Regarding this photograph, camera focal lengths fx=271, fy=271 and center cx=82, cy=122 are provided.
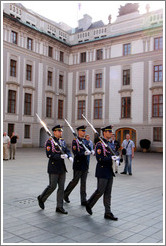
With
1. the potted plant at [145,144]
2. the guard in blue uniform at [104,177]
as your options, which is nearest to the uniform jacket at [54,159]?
the guard in blue uniform at [104,177]

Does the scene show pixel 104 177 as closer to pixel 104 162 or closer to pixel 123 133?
pixel 104 162

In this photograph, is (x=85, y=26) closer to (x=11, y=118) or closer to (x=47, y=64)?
(x=47, y=64)

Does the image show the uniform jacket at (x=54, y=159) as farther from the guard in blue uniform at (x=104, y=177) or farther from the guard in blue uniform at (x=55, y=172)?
the guard in blue uniform at (x=104, y=177)

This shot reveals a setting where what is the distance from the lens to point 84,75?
3791 centimetres

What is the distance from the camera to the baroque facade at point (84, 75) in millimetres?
31766

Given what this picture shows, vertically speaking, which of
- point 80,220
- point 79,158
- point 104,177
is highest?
point 79,158

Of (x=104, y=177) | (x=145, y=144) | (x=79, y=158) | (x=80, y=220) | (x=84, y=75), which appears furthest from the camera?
(x=84, y=75)

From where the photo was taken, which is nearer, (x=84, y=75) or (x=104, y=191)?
(x=104, y=191)

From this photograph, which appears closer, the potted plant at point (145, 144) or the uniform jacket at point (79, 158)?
the uniform jacket at point (79, 158)

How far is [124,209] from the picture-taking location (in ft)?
21.8

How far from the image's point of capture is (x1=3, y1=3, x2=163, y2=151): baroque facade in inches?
1251

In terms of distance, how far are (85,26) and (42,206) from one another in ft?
137

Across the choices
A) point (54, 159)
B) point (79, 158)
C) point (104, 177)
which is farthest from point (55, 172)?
point (104, 177)

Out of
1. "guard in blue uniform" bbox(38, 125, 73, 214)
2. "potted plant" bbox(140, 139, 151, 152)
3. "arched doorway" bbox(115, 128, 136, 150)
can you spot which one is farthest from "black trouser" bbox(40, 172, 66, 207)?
"arched doorway" bbox(115, 128, 136, 150)
